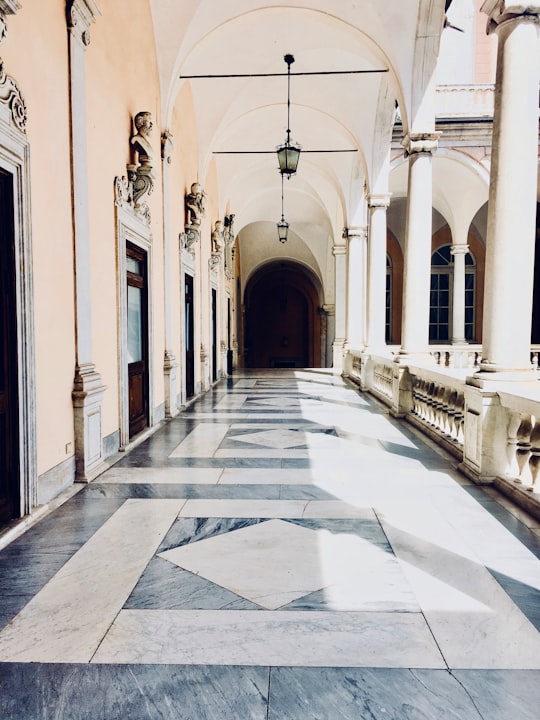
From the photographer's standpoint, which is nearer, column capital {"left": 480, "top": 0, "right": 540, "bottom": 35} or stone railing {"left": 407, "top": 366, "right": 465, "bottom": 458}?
column capital {"left": 480, "top": 0, "right": 540, "bottom": 35}

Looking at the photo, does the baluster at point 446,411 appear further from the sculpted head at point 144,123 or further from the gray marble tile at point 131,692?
the sculpted head at point 144,123

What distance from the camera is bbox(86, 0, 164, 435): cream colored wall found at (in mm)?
5375

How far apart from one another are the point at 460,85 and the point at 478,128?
1476 mm

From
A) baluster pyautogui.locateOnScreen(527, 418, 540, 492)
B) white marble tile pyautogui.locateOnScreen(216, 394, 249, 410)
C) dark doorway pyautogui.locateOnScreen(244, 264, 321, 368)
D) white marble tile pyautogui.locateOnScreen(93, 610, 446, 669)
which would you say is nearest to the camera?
white marble tile pyautogui.locateOnScreen(93, 610, 446, 669)

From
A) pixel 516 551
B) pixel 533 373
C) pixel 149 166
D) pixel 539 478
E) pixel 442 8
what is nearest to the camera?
pixel 516 551

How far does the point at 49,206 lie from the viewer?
4.30 meters

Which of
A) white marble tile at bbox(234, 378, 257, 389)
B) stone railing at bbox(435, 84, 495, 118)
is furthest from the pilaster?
stone railing at bbox(435, 84, 495, 118)

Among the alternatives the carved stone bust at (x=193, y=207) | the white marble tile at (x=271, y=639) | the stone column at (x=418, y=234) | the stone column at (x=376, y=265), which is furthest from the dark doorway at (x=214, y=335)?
the white marble tile at (x=271, y=639)

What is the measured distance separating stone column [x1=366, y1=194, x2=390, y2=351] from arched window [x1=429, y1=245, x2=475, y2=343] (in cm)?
1090

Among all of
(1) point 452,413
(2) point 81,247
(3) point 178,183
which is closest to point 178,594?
(2) point 81,247

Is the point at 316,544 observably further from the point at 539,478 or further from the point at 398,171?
the point at 398,171

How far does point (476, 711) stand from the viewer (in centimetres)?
191

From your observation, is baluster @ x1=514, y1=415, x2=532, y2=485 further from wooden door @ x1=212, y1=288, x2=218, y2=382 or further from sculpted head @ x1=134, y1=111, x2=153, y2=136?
wooden door @ x1=212, y1=288, x2=218, y2=382

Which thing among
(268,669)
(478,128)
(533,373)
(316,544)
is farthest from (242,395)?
(478,128)
